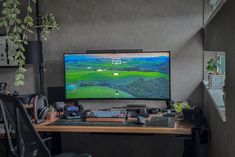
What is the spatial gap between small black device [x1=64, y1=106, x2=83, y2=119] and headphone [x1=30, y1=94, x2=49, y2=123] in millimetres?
213

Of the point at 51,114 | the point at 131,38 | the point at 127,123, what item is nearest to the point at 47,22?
the point at 131,38

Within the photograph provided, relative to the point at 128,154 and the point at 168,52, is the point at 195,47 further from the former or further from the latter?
the point at 128,154

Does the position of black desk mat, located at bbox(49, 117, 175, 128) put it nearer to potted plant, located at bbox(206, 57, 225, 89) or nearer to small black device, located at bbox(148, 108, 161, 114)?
small black device, located at bbox(148, 108, 161, 114)

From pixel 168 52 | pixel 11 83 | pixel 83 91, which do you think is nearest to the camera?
pixel 168 52

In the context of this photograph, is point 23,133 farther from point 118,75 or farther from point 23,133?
point 118,75

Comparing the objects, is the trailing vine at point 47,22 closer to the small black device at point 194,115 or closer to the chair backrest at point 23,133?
the chair backrest at point 23,133

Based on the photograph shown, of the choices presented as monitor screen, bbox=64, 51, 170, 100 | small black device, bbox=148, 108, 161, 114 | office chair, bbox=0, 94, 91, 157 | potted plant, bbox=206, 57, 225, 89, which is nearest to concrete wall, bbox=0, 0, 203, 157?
monitor screen, bbox=64, 51, 170, 100

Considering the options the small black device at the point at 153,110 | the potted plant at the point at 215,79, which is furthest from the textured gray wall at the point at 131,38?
the potted plant at the point at 215,79

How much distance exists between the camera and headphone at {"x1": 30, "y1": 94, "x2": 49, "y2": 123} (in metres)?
3.38

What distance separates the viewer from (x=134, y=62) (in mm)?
3828

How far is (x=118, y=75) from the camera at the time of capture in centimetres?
389

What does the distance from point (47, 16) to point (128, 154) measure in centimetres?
191

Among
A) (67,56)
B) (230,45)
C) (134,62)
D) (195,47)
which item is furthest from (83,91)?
(230,45)

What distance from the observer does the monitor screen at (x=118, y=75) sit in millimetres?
3764
